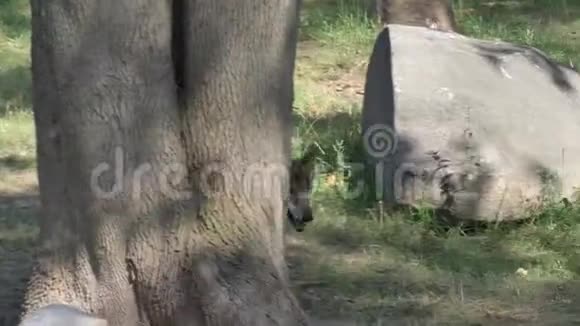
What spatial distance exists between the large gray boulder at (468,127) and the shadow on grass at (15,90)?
8.66 ft

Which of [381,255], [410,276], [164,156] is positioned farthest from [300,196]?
[164,156]

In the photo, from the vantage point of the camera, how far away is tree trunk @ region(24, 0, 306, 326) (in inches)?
168

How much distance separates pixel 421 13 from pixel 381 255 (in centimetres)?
337

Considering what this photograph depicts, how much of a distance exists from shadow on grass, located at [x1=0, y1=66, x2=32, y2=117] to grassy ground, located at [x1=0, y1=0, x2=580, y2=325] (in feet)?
0.06

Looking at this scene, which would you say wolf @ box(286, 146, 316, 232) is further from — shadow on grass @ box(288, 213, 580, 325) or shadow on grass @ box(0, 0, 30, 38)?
shadow on grass @ box(0, 0, 30, 38)

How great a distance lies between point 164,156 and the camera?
437cm

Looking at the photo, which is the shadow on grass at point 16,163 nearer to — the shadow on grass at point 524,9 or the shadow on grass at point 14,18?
the shadow on grass at point 14,18

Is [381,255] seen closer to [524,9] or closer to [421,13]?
[421,13]

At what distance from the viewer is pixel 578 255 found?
5957mm

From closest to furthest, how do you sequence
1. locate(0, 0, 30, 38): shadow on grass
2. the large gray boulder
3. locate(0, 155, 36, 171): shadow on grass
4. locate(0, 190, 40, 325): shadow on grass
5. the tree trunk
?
the tree trunk < locate(0, 190, 40, 325): shadow on grass < the large gray boulder < locate(0, 155, 36, 171): shadow on grass < locate(0, 0, 30, 38): shadow on grass

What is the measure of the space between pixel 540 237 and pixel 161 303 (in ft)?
7.93

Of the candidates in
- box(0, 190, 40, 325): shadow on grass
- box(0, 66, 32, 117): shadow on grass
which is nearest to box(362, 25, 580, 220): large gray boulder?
box(0, 190, 40, 325): shadow on grass

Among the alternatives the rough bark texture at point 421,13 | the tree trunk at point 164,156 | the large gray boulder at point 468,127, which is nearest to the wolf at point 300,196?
the large gray boulder at point 468,127

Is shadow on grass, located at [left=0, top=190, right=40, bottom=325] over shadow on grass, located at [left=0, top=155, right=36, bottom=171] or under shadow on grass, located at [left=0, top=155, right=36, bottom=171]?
under
